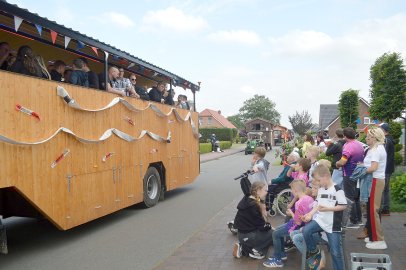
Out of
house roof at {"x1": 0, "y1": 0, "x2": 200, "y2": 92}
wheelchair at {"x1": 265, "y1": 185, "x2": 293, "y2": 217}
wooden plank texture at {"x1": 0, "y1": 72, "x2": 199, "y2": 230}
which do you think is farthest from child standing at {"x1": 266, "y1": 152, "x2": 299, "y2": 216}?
house roof at {"x1": 0, "y1": 0, "x2": 200, "y2": 92}

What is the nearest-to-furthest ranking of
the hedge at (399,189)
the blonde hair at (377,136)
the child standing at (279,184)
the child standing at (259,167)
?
the blonde hair at (377,136)
the child standing at (259,167)
the child standing at (279,184)
the hedge at (399,189)

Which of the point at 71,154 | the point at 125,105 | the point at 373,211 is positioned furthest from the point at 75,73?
the point at 373,211

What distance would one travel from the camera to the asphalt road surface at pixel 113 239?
623 cm

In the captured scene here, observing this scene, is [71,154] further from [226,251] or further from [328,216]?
[328,216]

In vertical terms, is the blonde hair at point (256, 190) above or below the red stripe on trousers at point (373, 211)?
above

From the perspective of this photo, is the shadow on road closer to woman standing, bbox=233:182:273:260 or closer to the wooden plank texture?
the wooden plank texture

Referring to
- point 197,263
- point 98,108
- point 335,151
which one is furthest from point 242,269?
point 98,108

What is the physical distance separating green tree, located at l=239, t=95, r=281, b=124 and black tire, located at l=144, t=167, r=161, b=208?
126072mm

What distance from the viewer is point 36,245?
727cm

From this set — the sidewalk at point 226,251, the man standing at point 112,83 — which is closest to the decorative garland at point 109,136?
the man standing at point 112,83

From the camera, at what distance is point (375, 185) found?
20.2 feet

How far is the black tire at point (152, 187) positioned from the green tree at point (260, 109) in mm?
126072

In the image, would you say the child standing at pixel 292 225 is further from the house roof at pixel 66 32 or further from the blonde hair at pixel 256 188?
the house roof at pixel 66 32

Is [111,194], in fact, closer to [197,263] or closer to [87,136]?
[87,136]
